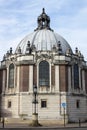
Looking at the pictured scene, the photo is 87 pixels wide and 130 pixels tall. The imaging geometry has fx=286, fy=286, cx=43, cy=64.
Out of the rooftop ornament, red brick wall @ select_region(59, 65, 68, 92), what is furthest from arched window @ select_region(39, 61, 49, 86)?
the rooftop ornament

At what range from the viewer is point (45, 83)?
59.7m

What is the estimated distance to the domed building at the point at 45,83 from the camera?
58.1 m

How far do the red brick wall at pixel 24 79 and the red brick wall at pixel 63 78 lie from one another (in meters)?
6.93

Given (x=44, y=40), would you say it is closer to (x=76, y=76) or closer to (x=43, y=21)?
(x=43, y=21)

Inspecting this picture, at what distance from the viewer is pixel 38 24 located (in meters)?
72.0

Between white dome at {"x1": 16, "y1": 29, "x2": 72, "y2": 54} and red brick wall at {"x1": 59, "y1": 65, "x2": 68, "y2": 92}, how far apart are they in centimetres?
575

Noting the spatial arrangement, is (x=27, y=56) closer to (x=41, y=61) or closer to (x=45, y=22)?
(x=41, y=61)

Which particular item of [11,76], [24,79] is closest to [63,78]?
[24,79]

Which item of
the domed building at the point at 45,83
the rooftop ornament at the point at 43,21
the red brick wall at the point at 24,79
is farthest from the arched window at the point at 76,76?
the rooftop ornament at the point at 43,21

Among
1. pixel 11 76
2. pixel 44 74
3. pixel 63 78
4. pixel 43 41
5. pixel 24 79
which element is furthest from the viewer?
pixel 43 41

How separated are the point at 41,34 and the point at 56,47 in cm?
599

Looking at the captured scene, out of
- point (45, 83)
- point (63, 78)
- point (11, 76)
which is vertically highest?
point (11, 76)

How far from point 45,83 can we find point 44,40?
11154mm

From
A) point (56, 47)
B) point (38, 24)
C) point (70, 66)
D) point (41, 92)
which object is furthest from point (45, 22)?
point (41, 92)
